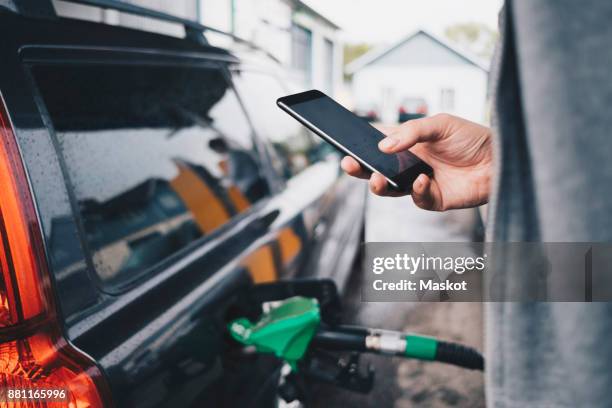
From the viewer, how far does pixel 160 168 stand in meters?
1.95

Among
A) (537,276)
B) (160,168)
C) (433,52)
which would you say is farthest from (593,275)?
(433,52)

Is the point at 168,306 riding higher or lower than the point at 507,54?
lower

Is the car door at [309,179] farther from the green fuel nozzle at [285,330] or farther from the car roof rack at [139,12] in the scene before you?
the green fuel nozzle at [285,330]

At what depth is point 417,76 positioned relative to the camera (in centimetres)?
2314

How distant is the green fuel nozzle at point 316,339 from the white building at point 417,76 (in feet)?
57.9

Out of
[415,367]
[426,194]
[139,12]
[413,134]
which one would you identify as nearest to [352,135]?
[413,134]

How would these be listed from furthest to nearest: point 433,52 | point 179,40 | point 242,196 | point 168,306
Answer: point 433,52 < point 242,196 < point 179,40 < point 168,306

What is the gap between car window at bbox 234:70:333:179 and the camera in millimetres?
2842

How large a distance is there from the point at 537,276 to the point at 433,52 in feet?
83.0

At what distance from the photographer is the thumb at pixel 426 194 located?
142cm

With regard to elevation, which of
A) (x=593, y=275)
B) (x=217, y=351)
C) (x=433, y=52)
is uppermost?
(x=433, y=52)

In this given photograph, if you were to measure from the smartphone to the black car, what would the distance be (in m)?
0.60

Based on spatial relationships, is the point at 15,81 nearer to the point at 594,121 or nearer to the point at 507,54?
the point at 507,54

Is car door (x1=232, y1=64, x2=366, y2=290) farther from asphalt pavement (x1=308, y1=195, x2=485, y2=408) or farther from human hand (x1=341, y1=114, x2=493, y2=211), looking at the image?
human hand (x1=341, y1=114, x2=493, y2=211)
